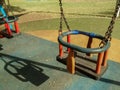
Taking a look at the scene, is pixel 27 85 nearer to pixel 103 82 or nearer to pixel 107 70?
pixel 103 82

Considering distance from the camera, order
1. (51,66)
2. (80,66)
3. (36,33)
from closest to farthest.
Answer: (80,66), (51,66), (36,33)

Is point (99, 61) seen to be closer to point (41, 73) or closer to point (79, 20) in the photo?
point (41, 73)

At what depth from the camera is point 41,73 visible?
5309mm

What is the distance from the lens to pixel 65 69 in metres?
5.44

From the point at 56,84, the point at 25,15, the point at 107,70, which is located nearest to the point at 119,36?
the point at 107,70

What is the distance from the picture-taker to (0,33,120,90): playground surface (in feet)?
15.6

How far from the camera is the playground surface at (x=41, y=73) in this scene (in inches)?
188

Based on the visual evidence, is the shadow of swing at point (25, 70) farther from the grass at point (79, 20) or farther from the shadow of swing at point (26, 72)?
the grass at point (79, 20)

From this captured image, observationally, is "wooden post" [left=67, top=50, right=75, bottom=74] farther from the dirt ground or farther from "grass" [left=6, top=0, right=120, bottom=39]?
"grass" [left=6, top=0, right=120, bottom=39]

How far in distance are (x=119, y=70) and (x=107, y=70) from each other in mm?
374

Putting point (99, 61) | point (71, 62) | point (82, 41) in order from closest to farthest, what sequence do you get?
1. point (99, 61)
2. point (71, 62)
3. point (82, 41)

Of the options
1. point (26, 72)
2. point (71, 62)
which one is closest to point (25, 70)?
point (26, 72)

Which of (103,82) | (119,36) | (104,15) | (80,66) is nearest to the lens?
(103,82)

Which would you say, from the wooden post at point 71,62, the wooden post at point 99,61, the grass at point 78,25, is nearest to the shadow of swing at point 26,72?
the wooden post at point 71,62
